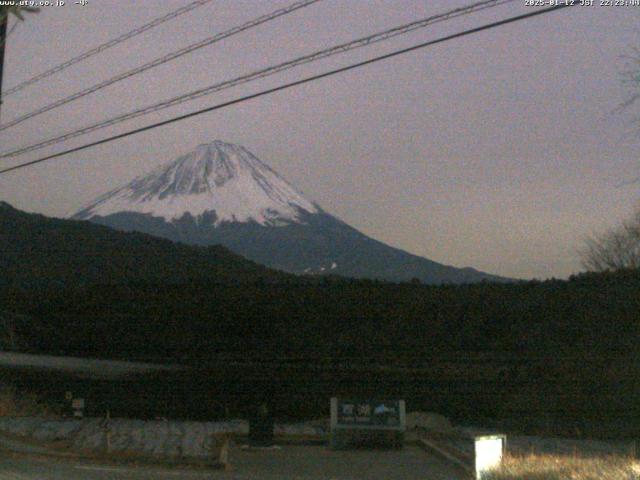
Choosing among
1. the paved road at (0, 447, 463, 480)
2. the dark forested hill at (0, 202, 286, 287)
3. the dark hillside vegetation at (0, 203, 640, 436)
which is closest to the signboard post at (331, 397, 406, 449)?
the paved road at (0, 447, 463, 480)

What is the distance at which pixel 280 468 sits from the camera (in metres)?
13.9

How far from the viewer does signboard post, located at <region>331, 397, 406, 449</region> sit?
1634 centimetres

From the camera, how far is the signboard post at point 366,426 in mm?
16344

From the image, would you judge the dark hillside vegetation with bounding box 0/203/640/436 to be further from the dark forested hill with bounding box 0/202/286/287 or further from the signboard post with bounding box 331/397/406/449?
the signboard post with bounding box 331/397/406/449

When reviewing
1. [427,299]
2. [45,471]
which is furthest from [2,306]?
[45,471]

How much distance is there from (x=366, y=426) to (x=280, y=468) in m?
2.84

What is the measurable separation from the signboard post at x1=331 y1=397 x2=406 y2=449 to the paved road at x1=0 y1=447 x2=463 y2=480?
1.01 feet

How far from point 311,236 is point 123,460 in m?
50.9

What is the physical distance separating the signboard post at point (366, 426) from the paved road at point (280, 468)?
1.01 feet

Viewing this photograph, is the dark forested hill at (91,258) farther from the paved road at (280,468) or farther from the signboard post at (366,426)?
the paved road at (280,468)

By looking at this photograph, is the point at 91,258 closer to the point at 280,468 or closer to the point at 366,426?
the point at 366,426

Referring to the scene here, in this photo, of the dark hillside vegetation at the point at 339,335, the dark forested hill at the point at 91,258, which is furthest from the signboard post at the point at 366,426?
the dark forested hill at the point at 91,258

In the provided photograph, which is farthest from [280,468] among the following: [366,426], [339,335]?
[339,335]

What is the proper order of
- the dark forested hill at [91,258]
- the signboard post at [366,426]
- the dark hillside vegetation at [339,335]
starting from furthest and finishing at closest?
the dark forested hill at [91,258] → the dark hillside vegetation at [339,335] → the signboard post at [366,426]
